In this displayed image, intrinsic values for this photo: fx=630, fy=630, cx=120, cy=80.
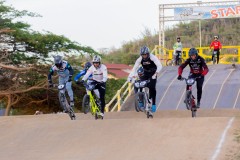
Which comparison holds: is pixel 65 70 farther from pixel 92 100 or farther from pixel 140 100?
A: pixel 140 100

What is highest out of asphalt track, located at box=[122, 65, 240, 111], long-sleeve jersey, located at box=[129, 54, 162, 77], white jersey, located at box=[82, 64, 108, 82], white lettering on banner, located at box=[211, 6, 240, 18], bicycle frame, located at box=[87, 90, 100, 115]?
white lettering on banner, located at box=[211, 6, 240, 18]

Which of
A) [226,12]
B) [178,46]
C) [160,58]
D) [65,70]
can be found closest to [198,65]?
[65,70]

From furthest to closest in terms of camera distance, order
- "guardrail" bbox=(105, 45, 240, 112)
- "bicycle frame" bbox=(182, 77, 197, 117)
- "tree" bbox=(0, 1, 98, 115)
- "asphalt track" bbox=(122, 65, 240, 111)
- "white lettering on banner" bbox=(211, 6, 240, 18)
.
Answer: "white lettering on banner" bbox=(211, 6, 240, 18) → "tree" bbox=(0, 1, 98, 115) → "asphalt track" bbox=(122, 65, 240, 111) → "guardrail" bbox=(105, 45, 240, 112) → "bicycle frame" bbox=(182, 77, 197, 117)

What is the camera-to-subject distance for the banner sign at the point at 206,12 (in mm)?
42812

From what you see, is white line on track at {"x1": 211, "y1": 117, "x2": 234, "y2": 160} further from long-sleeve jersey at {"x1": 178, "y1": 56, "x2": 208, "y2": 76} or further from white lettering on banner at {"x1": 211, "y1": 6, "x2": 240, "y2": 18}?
white lettering on banner at {"x1": 211, "y1": 6, "x2": 240, "y2": 18}

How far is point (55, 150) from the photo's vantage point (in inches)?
460

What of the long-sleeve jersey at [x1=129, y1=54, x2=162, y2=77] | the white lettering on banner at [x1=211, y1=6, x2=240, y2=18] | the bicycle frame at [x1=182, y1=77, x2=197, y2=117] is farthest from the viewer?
the white lettering on banner at [x1=211, y1=6, x2=240, y2=18]

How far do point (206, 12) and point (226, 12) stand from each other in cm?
145

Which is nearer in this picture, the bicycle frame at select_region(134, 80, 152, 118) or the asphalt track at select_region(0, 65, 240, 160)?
the asphalt track at select_region(0, 65, 240, 160)

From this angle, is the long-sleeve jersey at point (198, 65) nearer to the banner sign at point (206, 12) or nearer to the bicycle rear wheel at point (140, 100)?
the bicycle rear wheel at point (140, 100)

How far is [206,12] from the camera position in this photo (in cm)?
4381

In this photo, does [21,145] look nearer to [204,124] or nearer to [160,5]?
[204,124]

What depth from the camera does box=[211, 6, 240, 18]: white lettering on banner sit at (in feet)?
140

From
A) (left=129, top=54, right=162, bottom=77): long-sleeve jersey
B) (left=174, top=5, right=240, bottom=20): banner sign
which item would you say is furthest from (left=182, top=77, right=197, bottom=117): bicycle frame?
(left=174, top=5, right=240, bottom=20): banner sign
